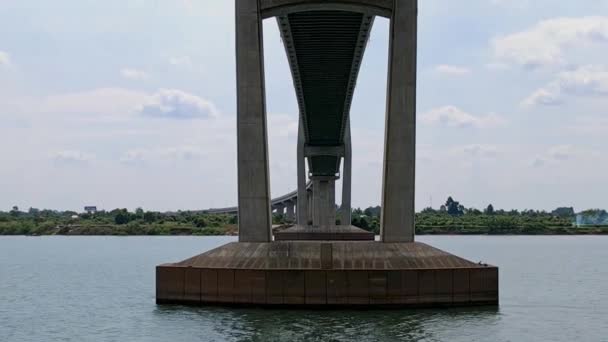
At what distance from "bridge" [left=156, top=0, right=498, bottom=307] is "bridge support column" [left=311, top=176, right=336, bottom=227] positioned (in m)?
57.6

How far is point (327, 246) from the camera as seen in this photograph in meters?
33.0

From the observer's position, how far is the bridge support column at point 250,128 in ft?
120

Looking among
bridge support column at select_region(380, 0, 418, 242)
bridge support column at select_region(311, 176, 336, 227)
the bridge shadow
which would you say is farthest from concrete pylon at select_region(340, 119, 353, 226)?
the bridge shadow

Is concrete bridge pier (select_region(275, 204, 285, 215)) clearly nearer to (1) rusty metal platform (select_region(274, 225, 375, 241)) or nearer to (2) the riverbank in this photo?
(2) the riverbank

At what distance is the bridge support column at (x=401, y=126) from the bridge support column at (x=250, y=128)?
5.24 metres

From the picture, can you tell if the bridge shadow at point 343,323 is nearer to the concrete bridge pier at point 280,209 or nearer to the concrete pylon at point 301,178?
the concrete pylon at point 301,178

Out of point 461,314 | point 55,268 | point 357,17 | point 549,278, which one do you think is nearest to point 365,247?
point 461,314

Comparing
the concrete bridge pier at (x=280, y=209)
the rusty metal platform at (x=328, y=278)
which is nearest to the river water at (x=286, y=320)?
the rusty metal platform at (x=328, y=278)

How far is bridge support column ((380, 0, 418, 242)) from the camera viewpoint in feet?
121

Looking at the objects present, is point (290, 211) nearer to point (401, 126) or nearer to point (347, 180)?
point (347, 180)

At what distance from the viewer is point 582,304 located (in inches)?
1567

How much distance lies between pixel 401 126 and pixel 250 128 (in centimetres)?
642

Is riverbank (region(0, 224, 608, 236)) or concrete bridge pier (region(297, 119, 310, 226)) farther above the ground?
concrete bridge pier (region(297, 119, 310, 226))

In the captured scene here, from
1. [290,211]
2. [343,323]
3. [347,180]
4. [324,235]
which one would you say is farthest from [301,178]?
[290,211]
